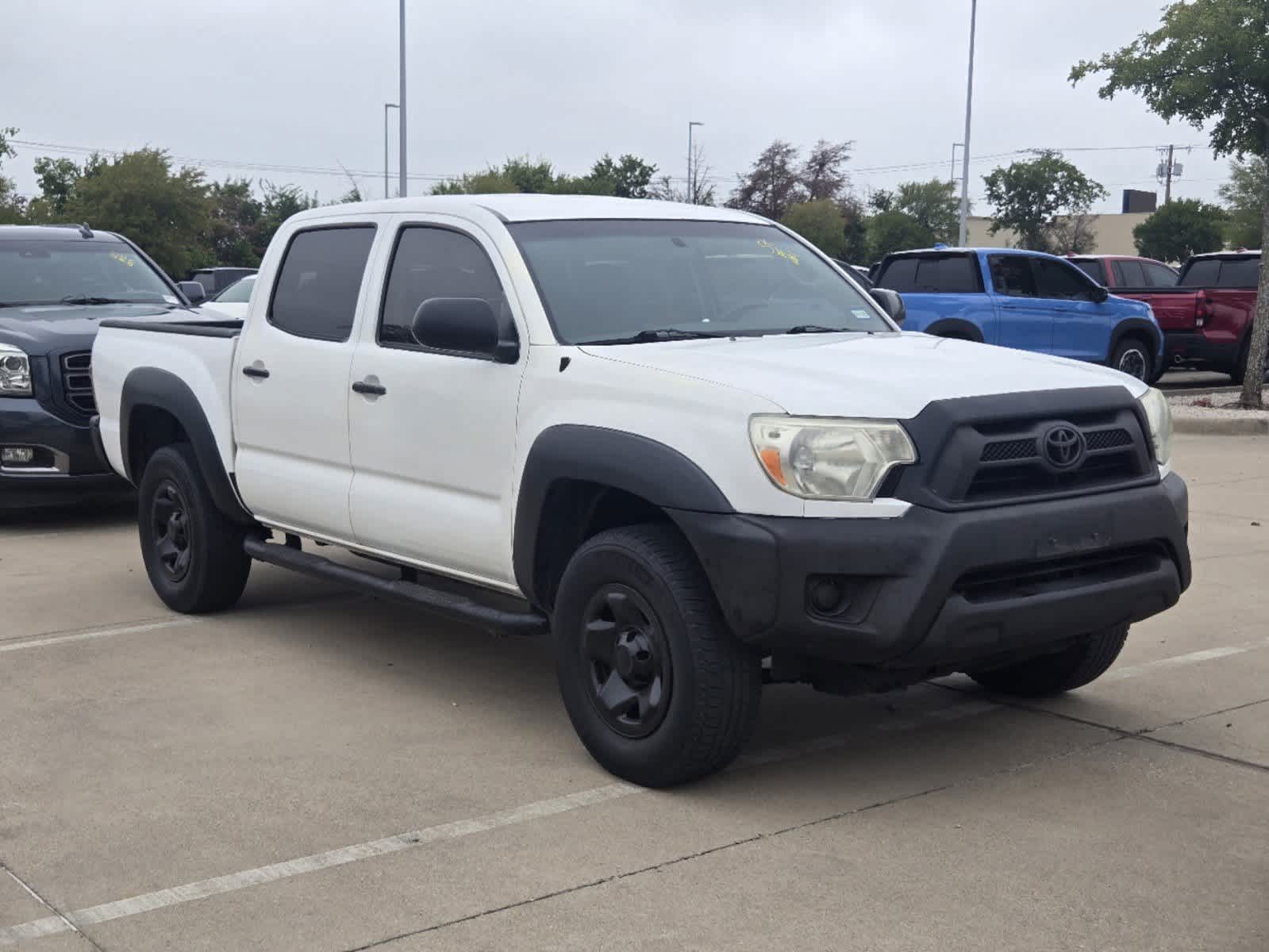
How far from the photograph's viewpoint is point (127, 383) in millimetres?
7492

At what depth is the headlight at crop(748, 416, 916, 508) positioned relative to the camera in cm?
444

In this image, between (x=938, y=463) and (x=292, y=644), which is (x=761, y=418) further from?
(x=292, y=644)

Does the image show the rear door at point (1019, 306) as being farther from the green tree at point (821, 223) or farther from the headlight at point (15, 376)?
the green tree at point (821, 223)

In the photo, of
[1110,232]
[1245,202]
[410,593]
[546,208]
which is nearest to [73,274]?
[546,208]

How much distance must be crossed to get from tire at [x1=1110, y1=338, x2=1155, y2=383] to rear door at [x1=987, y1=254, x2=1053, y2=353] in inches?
49.5

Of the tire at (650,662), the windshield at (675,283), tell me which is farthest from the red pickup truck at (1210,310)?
the tire at (650,662)

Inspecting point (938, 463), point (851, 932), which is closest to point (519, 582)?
point (938, 463)

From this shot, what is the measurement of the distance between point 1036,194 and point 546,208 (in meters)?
67.4

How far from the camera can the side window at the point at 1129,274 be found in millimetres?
21891

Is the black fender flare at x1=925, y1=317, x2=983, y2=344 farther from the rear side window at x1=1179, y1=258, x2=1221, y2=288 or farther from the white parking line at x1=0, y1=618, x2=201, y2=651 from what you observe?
the white parking line at x1=0, y1=618, x2=201, y2=651

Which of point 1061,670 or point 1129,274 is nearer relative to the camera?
point 1061,670

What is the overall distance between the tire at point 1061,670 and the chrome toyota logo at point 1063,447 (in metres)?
0.91

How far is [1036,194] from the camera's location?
69812 mm

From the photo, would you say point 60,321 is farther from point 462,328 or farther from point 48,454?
point 462,328
